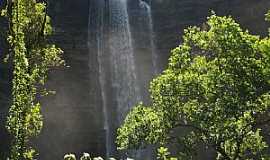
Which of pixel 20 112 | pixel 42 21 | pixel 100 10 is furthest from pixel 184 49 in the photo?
pixel 100 10

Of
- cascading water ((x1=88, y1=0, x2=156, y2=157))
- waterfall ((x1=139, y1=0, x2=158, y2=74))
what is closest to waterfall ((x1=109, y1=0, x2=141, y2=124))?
cascading water ((x1=88, y1=0, x2=156, y2=157))

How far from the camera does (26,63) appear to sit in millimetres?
14852

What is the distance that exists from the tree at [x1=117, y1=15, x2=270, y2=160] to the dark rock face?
73.2 ft

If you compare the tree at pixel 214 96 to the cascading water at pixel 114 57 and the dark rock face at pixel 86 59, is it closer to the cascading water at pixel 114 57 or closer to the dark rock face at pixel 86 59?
the dark rock face at pixel 86 59

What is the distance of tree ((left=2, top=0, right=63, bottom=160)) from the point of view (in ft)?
48.2

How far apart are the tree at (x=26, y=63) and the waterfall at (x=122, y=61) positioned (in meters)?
26.4

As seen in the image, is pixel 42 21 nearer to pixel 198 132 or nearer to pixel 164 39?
pixel 198 132

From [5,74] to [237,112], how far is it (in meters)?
27.3

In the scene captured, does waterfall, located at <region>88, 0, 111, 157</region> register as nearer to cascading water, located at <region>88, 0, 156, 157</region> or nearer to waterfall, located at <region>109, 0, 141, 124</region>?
cascading water, located at <region>88, 0, 156, 157</region>

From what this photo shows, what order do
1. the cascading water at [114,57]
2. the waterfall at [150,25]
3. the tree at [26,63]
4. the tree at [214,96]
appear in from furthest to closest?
the waterfall at [150,25] < the cascading water at [114,57] < the tree at [214,96] < the tree at [26,63]

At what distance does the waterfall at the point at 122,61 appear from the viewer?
145 feet

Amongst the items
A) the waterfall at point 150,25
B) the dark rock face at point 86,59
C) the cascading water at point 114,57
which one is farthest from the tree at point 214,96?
the waterfall at point 150,25

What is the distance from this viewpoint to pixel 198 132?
66.0ft

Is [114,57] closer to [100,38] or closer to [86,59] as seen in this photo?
[100,38]
